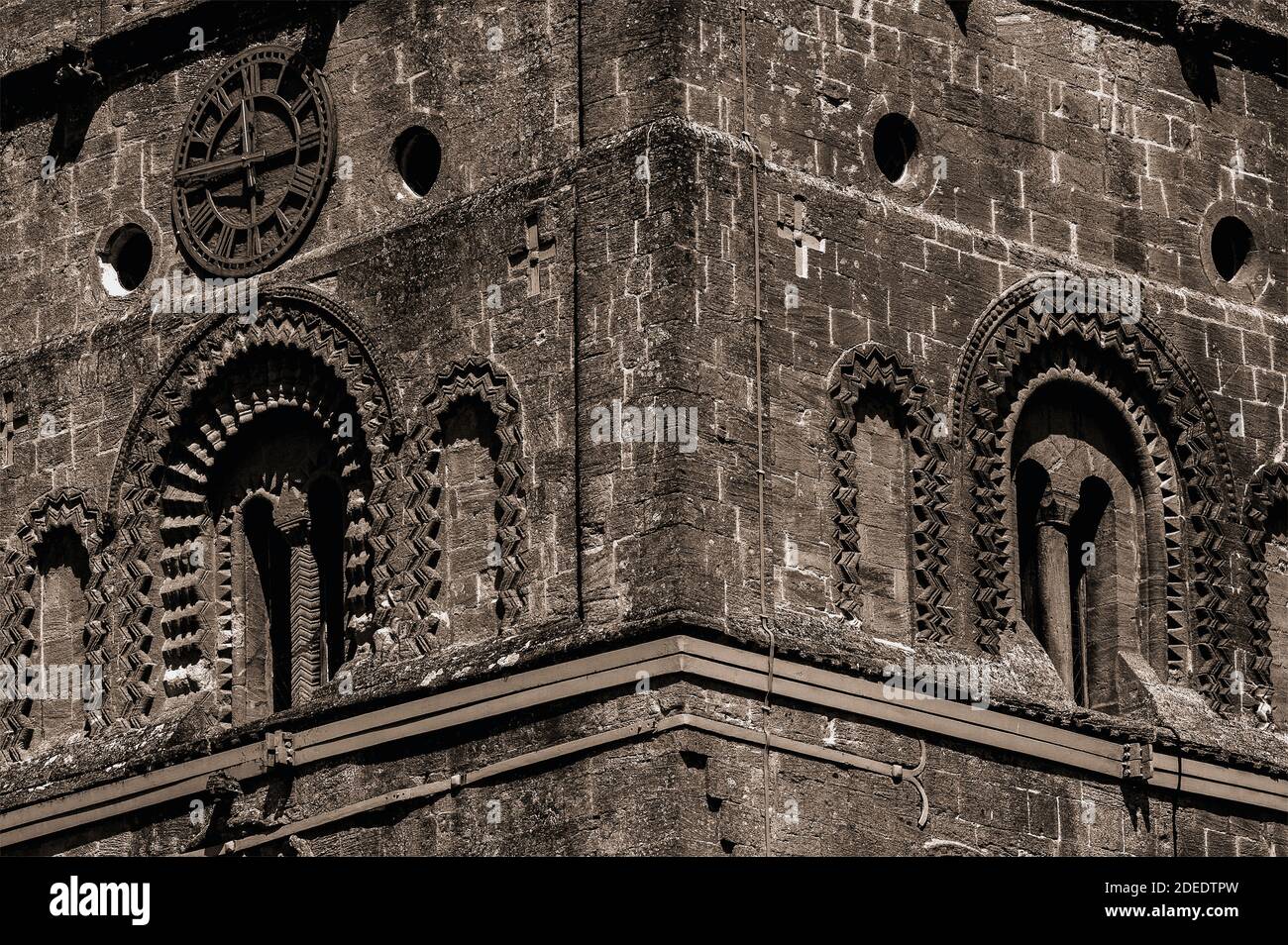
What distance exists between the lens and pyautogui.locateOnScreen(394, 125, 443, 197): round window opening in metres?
52.7

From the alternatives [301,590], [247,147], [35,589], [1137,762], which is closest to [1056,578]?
[1137,762]

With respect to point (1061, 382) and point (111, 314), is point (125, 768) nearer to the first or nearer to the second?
point (111, 314)

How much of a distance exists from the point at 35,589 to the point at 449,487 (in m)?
5.28

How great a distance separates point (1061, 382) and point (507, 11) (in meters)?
6.15

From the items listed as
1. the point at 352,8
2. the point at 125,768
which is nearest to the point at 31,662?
the point at 125,768

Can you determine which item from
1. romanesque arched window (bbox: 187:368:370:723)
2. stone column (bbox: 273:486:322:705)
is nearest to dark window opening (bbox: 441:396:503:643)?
romanesque arched window (bbox: 187:368:370:723)

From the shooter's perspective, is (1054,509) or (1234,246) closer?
(1054,509)

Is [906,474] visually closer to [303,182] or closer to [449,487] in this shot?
[449,487]

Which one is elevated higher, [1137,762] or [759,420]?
[759,420]

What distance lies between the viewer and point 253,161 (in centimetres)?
5403

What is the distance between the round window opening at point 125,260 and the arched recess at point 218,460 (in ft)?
4.56

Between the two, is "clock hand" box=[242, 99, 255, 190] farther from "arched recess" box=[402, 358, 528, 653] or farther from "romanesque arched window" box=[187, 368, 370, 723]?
"arched recess" box=[402, 358, 528, 653]

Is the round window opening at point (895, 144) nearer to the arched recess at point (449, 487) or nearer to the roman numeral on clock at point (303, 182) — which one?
the arched recess at point (449, 487)
